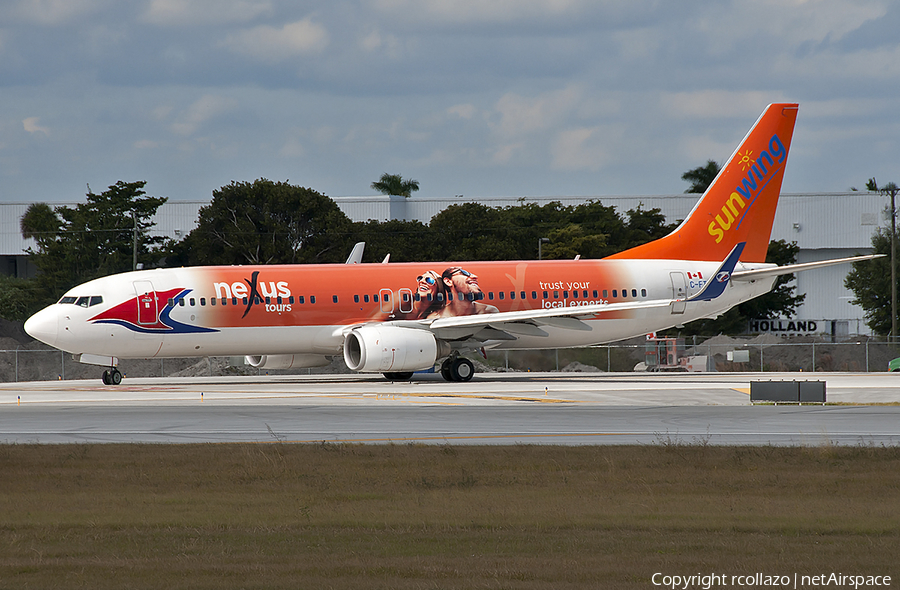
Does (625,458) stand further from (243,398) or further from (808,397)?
(243,398)

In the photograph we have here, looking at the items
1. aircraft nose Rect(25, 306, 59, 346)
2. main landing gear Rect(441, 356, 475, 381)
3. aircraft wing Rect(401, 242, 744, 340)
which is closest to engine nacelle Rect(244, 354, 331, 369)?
main landing gear Rect(441, 356, 475, 381)

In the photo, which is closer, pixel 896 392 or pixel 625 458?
pixel 625 458

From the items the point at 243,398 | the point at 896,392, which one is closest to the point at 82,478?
the point at 243,398

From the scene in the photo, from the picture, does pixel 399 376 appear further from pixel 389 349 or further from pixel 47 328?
pixel 47 328

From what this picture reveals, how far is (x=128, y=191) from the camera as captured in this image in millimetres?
95875

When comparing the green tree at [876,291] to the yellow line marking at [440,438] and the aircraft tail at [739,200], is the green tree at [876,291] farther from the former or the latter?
the yellow line marking at [440,438]

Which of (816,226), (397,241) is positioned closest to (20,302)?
(397,241)

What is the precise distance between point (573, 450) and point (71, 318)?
25.0m

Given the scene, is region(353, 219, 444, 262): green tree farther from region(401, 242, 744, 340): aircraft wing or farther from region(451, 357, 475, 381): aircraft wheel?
region(401, 242, 744, 340): aircraft wing

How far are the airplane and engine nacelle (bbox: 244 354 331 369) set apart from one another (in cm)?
7

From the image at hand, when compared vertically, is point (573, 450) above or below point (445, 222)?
below

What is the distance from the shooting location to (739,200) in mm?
46844

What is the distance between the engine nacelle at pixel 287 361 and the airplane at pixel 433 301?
65 millimetres

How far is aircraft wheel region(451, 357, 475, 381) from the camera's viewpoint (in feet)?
140
